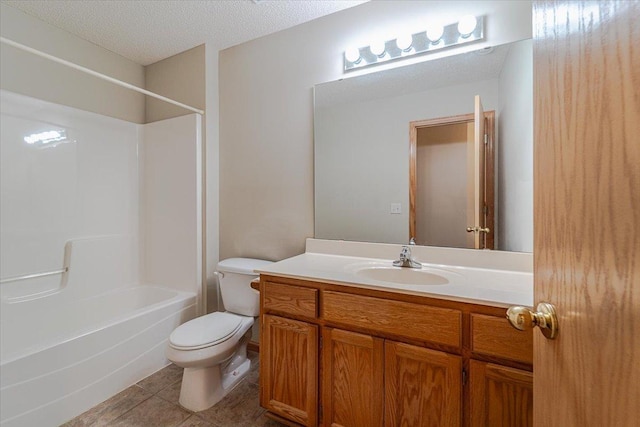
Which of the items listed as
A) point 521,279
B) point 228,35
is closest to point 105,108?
point 228,35

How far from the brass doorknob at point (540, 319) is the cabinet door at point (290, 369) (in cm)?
91

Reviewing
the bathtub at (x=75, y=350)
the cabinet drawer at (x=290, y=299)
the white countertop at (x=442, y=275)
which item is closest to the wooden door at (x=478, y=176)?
the white countertop at (x=442, y=275)

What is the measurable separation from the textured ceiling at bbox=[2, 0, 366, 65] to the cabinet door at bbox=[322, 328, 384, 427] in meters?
1.96

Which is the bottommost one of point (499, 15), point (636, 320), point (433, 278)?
point (433, 278)

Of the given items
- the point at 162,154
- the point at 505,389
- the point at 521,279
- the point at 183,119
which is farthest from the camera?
the point at 162,154

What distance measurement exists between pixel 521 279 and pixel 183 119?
2.52 m

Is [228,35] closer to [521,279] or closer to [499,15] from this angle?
[499,15]

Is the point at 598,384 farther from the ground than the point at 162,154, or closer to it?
closer to it

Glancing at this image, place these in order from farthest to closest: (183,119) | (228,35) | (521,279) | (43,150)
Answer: (183,119) < (228,35) < (43,150) < (521,279)

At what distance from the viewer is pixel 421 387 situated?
1.13 metres

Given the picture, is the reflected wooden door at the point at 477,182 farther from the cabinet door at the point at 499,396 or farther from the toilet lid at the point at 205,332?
the toilet lid at the point at 205,332

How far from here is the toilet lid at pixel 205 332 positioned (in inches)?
63.5

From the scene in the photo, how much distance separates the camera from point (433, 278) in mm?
1481

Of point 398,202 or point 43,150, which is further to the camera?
point 43,150
